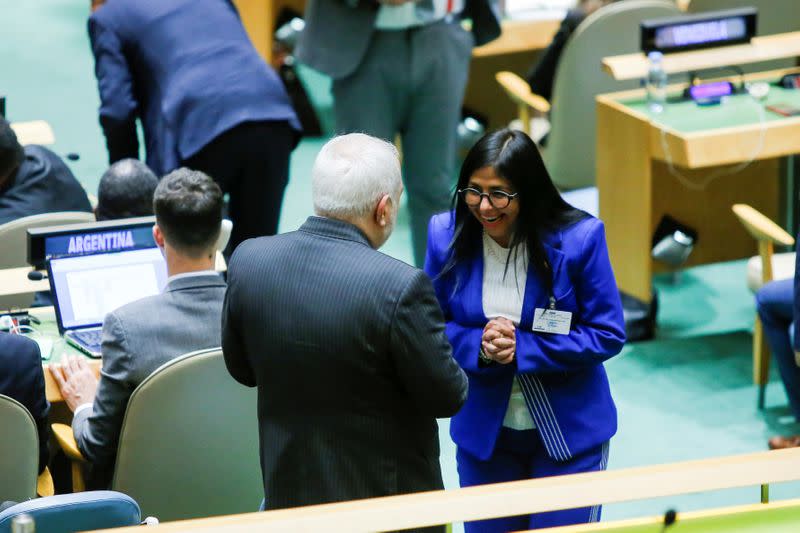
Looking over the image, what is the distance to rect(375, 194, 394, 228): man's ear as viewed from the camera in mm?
2258

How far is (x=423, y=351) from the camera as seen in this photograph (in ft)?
7.14

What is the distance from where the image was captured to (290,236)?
2293 mm

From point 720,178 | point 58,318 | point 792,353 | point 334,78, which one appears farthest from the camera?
point 720,178

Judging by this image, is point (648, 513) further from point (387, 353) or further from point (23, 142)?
point (23, 142)

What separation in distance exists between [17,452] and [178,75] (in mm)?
1950

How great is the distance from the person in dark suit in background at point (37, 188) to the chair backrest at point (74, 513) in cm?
185

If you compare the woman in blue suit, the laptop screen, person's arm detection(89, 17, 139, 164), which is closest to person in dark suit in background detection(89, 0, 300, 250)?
person's arm detection(89, 17, 139, 164)

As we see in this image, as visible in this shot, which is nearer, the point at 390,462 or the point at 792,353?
the point at 390,462

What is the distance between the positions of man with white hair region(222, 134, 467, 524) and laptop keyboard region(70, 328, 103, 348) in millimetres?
1114

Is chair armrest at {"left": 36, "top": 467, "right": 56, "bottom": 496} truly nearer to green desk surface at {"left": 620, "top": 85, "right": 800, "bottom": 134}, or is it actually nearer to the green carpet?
the green carpet

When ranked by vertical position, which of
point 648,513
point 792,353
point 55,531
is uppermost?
point 55,531

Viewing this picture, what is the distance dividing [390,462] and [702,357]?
278cm

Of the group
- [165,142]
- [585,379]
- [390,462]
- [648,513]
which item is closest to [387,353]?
[390,462]

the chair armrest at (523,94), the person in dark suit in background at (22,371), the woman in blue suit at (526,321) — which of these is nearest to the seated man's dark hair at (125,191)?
the person in dark suit in background at (22,371)
